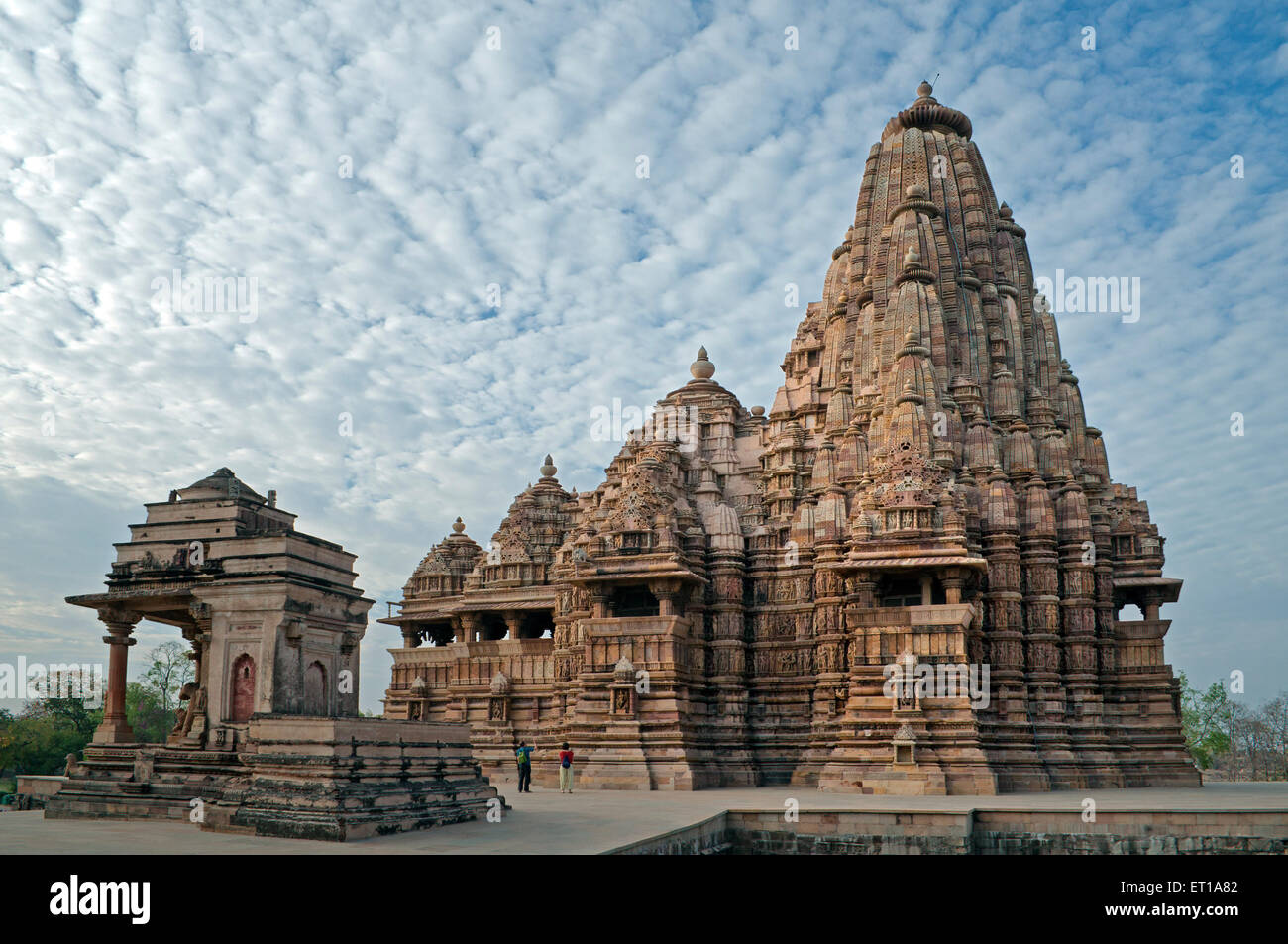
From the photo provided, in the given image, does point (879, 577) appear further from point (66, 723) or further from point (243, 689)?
point (66, 723)

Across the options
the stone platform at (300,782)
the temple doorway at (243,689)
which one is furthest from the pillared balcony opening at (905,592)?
the temple doorway at (243,689)

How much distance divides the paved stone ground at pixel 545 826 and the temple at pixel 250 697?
61 centimetres

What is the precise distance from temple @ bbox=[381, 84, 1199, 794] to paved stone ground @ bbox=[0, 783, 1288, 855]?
12.3 ft

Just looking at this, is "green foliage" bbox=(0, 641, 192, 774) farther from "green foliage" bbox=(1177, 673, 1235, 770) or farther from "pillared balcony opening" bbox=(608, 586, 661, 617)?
"green foliage" bbox=(1177, 673, 1235, 770)

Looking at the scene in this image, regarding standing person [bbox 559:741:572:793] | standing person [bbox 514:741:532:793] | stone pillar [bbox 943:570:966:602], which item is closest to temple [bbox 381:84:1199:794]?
stone pillar [bbox 943:570:966:602]

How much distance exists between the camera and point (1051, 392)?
42.2 meters

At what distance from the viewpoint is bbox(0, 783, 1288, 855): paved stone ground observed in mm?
14461

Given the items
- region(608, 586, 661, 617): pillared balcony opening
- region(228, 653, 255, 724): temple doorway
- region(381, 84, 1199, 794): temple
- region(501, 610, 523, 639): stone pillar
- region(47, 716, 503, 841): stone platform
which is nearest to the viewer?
region(47, 716, 503, 841): stone platform

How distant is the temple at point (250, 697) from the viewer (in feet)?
54.6

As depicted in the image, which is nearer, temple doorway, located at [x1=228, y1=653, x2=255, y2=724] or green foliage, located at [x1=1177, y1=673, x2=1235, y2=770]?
temple doorway, located at [x1=228, y1=653, x2=255, y2=724]

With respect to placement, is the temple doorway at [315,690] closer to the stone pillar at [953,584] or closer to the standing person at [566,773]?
the standing person at [566,773]
